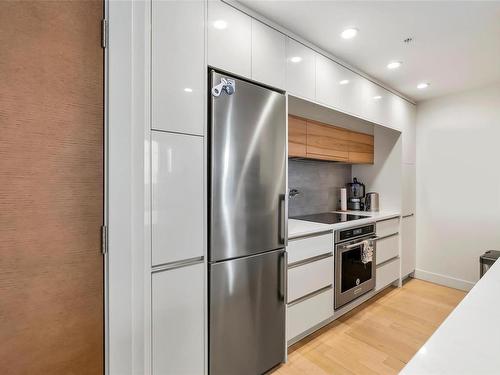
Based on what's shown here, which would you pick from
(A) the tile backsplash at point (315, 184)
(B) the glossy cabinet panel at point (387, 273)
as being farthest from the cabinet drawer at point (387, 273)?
(A) the tile backsplash at point (315, 184)

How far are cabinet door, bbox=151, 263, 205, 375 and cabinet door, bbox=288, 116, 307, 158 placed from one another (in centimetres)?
136

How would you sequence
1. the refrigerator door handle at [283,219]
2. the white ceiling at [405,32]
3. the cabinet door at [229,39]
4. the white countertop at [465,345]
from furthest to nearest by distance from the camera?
the refrigerator door handle at [283,219] < the white ceiling at [405,32] < the cabinet door at [229,39] < the white countertop at [465,345]

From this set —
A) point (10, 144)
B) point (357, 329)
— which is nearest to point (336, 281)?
point (357, 329)

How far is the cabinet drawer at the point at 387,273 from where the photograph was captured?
3.04 metres

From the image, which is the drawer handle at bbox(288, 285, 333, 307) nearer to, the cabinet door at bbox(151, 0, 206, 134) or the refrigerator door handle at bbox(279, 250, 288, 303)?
the refrigerator door handle at bbox(279, 250, 288, 303)

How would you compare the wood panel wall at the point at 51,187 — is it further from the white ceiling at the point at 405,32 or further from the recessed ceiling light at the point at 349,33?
the recessed ceiling light at the point at 349,33

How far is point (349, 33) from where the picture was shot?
1.98 metres

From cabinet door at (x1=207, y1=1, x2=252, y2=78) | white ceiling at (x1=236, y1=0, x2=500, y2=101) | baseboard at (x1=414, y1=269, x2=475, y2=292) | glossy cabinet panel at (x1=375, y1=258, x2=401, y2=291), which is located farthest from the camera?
baseboard at (x1=414, y1=269, x2=475, y2=292)

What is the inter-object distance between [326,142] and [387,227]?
1.33m

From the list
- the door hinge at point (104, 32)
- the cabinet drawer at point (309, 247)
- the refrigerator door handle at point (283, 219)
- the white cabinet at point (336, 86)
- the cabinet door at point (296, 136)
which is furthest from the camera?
the cabinet door at point (296, 136)

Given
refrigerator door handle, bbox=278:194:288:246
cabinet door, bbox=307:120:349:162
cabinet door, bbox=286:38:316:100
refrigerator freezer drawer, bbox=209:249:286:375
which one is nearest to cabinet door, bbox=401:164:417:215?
cabinet door, bbox=307:120:349:162

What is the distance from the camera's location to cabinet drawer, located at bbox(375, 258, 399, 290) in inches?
120

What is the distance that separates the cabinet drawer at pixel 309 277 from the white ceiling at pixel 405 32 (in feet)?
5.94

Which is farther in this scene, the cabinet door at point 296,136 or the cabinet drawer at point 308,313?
the cabinet door at point 296,136
